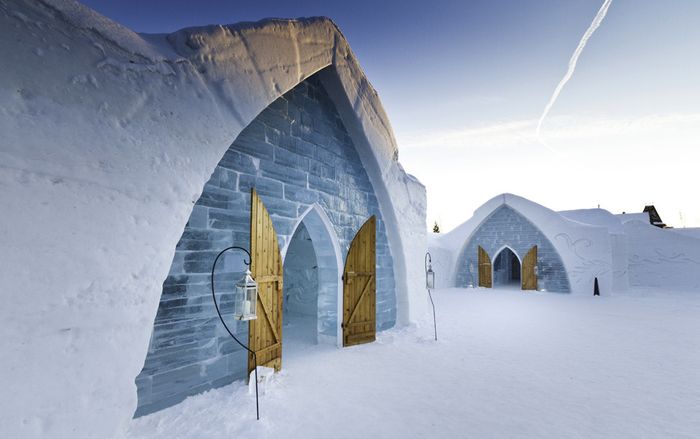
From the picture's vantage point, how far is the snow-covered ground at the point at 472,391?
3061 mm

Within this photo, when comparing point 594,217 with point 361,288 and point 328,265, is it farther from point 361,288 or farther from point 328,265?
point 328,265

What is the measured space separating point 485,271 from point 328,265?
11.1 meters

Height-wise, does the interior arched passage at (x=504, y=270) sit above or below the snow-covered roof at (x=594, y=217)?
below

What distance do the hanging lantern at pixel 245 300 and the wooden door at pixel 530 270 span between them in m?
13.2

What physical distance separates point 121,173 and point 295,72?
2.62 m

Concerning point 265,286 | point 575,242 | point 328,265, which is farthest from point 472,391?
point 575,242

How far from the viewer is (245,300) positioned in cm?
343

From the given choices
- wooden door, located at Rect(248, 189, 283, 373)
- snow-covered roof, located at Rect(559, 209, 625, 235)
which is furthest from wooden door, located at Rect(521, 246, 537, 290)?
wooden door, located at Rect(248, 189, 283, 373)

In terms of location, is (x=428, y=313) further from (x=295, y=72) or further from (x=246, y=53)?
(x=246, y=53)

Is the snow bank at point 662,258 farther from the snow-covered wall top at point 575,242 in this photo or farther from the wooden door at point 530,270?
the wooden door at point 530,270

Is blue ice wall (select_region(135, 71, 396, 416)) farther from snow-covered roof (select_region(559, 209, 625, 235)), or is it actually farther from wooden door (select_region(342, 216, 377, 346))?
snow-covered roof (select_region(559, 209, 625, 235))

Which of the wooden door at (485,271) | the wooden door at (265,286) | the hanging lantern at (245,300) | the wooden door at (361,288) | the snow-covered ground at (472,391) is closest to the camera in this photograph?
the snow-covered ground at (472,391)

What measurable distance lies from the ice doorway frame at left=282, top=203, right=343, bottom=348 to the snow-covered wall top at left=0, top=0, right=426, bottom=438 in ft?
8.15

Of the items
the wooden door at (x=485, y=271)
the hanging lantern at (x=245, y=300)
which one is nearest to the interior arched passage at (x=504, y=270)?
the wooden door at (x=485, y=271)
